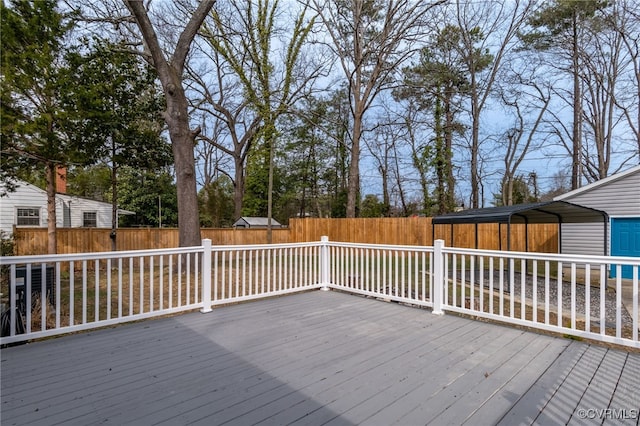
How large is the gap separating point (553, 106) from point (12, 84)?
2131 centimetres

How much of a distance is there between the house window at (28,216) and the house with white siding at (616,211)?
18479mm

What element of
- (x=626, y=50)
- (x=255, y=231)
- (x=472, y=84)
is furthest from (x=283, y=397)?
(x=626, y=50)

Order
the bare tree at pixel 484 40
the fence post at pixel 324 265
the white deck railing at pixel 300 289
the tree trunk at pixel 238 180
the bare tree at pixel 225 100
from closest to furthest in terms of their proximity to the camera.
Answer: the white deck railing at pixel 300 289 → the fence post at pixel 324 265 → the bare tree at pixel 225 100 → the bare tree at pixel 484 40 → the tree trunk at pixel 238 180

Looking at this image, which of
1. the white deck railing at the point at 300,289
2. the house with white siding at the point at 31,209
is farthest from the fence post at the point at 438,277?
the house with white siding at the point at 31,209

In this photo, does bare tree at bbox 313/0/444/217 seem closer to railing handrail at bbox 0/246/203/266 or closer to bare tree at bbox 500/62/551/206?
bare tree at bbox 500/62/551/206

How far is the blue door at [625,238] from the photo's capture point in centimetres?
855

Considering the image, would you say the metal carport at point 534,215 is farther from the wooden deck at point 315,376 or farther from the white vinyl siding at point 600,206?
the wooden deck at point 315,376

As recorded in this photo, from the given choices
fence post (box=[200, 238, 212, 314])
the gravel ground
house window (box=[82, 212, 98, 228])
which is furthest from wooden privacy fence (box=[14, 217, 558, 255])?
fence post (box=[200, 238, 212, 314])

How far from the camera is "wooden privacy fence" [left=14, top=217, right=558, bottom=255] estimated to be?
31.4 feet

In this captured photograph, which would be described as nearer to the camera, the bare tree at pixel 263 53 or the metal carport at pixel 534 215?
the metal carport at pixel 534 215

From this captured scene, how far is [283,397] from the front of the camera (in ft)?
6.63

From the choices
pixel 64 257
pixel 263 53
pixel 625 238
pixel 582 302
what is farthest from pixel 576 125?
pixel 64 257

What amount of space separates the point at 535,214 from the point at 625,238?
3178 millimetres

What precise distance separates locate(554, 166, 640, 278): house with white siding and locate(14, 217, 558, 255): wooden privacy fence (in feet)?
7.80
